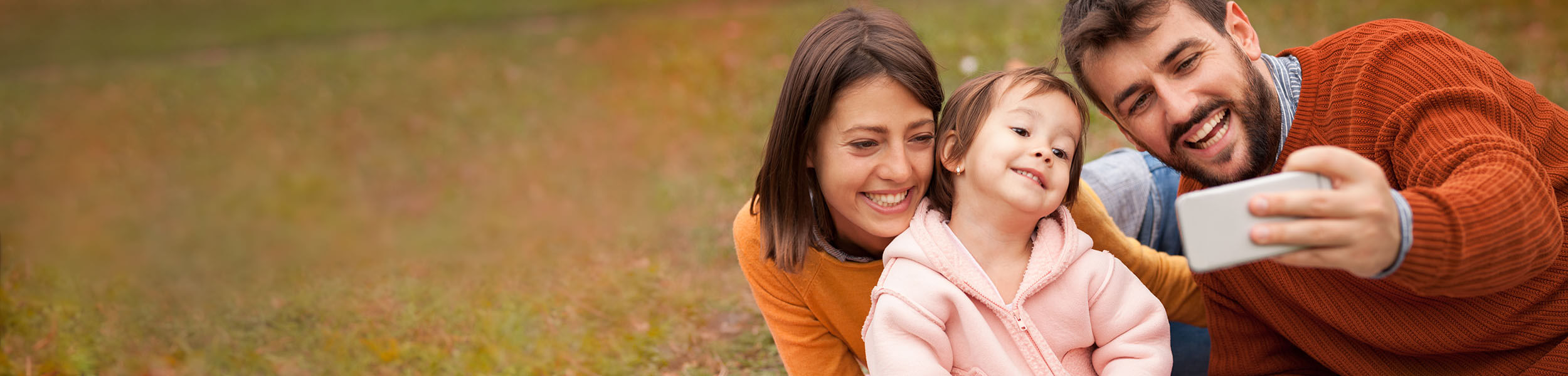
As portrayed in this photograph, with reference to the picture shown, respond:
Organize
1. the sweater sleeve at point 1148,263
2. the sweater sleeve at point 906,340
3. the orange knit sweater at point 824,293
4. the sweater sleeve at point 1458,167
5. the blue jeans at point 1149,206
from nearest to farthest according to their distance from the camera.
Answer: the sweater sleeve at point 1458,167, the sweater sleeve at point 906,340, the orange knit sweater at point 824,293, the sweater sleeve at point 1148,263, the blue jeans at point 1149,206

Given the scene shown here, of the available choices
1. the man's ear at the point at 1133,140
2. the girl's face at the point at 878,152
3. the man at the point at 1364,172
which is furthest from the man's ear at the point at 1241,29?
the girl's face at the point at 878,152

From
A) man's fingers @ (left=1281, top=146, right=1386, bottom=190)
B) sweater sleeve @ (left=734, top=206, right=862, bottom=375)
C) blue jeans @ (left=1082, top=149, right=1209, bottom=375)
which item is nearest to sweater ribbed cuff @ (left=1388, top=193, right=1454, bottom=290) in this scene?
man's fingers @ (left=1281, top=146, right=1386, bottom=190)

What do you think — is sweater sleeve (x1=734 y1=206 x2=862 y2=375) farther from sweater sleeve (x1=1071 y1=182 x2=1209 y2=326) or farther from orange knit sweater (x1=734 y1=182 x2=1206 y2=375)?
sweater sleeve (x1=1071 y1=182 x2=1209 y2=326)

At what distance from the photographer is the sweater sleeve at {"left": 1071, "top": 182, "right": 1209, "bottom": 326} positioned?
9.56 feet

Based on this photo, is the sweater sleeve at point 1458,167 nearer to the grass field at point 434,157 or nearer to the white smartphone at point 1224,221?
the white smartphone at point 1224,221

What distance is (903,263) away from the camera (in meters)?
2.43

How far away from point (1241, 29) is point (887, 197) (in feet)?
3.28

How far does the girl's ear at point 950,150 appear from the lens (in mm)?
2539

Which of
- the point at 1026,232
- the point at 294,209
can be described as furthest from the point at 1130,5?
the point at 294,209

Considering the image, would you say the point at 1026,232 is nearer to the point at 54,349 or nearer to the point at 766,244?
the point at 766,244

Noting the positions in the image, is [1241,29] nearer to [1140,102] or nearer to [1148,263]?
[1140,102]

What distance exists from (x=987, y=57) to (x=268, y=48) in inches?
367

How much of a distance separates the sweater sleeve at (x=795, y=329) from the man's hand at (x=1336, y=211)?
4.19 feet

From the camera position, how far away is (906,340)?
2.32 metres
